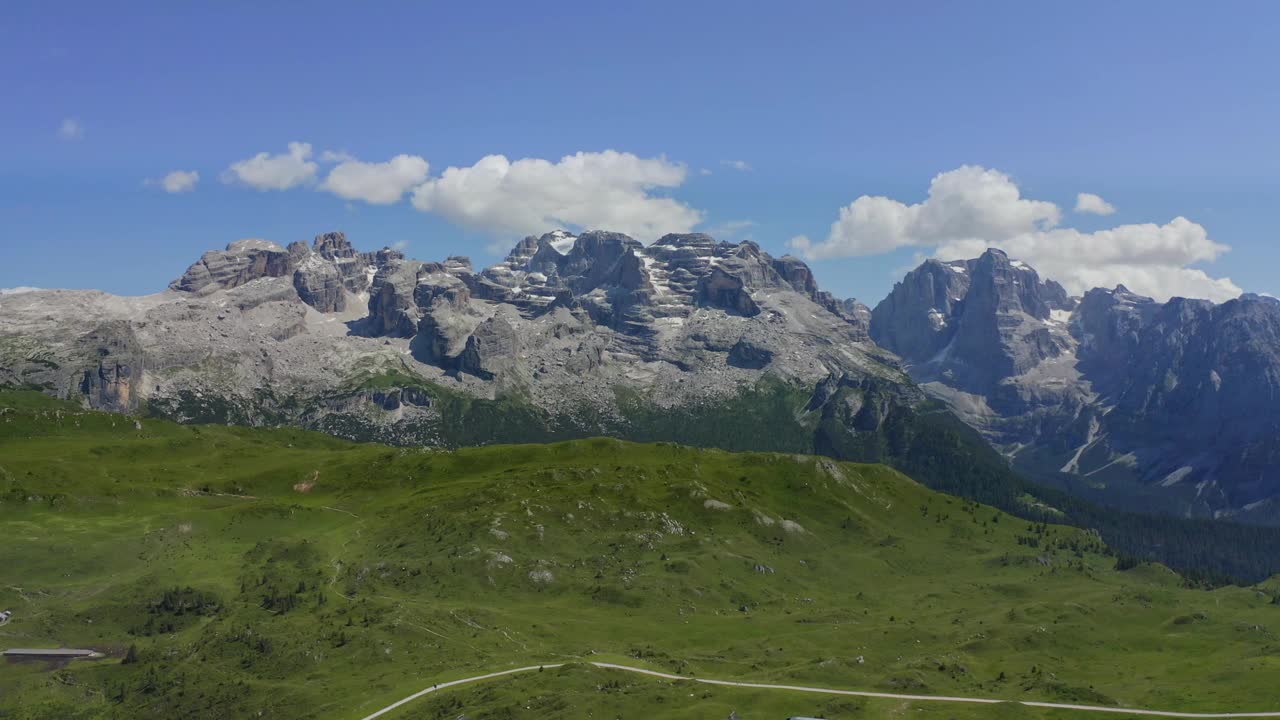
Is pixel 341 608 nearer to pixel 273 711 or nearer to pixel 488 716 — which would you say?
pixel 273 711

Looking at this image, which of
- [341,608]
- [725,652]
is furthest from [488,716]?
[341,608]

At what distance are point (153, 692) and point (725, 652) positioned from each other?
105176mm

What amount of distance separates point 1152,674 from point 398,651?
471 ft

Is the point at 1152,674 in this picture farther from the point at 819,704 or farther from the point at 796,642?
the point at 819,704

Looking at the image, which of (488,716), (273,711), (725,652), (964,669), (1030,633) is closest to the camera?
(488,716)

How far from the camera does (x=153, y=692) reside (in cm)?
15800

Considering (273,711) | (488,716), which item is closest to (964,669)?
(488,716)

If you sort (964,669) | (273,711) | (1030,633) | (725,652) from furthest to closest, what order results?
(1030,633), (725,652), (964,669), (273,711)

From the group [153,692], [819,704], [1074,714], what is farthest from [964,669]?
[153,692]

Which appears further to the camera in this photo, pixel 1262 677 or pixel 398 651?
pixel 398 651

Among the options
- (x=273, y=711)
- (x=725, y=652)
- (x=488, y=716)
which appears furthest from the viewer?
(x=725, y=652)

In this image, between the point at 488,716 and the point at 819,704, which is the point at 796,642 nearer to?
the point at 819,704

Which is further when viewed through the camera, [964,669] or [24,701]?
[964,669]

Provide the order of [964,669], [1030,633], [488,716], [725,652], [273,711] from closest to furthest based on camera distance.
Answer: [488,716] → [273,711] → [964,669] → [725,652] → [1030,633]
